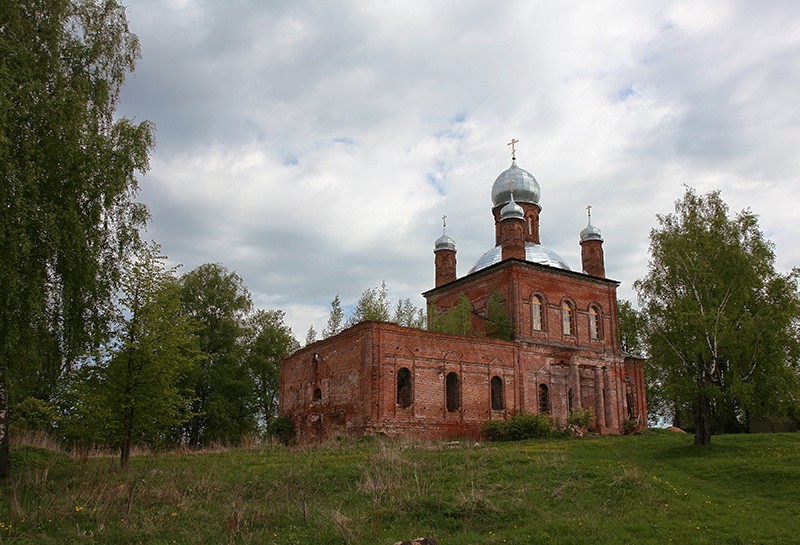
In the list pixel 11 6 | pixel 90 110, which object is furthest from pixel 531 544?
pixel 11 6

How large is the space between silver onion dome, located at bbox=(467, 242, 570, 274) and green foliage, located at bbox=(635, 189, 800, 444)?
13.5 metres

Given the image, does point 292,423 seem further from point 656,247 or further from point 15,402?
point 656,247

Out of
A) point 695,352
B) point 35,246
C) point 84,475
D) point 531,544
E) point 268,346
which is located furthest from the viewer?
point 268,346

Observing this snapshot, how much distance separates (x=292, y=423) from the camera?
1208 inches

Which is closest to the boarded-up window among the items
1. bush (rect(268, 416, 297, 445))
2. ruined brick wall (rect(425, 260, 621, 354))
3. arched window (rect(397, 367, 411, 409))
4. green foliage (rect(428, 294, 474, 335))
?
ruined brick wall (rect(425, 260, 621, 354))

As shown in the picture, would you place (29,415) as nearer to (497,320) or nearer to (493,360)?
(493,360)

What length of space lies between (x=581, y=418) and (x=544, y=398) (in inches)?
101

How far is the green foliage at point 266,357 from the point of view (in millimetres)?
38906

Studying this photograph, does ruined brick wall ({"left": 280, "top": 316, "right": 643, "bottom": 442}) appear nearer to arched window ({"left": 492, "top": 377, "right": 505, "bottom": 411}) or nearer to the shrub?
arched window ({"left": 492, "top": 377, "right": 505, "bottom": 411})

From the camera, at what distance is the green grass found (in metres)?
10.8

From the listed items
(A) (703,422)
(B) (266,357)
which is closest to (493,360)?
(A) (703,422)

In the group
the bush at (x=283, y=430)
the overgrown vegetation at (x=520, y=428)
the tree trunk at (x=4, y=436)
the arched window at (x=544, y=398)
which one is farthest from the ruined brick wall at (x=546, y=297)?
the tree trunk at (x=4, y=436)

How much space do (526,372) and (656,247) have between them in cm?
1094

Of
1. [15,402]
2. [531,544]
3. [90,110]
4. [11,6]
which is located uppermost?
[11,6]
